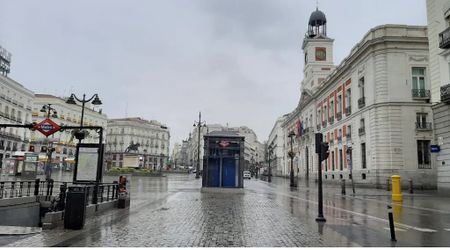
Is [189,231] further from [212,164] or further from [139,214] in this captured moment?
[212,164]

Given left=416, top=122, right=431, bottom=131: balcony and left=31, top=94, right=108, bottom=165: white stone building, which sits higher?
left=31, top=94, right=108, bottom=165: white stone building

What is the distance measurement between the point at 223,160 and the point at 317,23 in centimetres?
5314

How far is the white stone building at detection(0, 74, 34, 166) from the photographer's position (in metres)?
69.7

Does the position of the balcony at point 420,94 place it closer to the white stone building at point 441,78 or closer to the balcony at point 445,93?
the white stone building at point 441,78

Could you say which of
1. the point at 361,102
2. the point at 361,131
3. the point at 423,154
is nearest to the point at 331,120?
the point at 361,131

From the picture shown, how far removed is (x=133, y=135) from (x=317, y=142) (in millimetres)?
127175

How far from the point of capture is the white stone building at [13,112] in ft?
229

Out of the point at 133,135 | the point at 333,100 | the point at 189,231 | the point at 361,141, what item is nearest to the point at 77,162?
the point at 189,231

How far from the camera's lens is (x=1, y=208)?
51.5 ft

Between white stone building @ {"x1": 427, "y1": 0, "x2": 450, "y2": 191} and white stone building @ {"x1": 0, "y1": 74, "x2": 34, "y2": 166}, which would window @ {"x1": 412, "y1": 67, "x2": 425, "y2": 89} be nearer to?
white stone building @ {"x1": 427, "y1": 0, "x2": 450, "y2": 191}

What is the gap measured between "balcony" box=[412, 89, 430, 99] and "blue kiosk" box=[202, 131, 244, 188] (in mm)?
19674

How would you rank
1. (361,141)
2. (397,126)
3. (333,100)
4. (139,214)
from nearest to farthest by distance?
1. (139,214)
2. (397,126)
3. (361,141)
4. (333,100)

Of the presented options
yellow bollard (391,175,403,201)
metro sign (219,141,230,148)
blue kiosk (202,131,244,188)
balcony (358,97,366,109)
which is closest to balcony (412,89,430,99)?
balcony (358,97,366,109)

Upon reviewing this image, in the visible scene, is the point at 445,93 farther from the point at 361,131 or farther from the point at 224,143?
the point at 361,131
